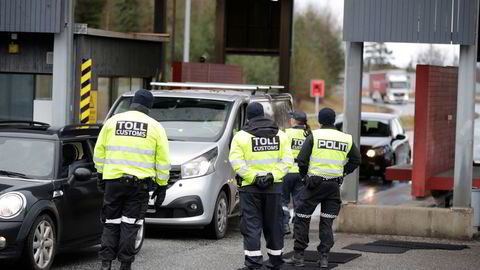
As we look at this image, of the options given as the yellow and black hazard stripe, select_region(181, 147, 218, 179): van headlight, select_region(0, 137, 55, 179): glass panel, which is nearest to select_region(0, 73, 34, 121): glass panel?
the yellow and black hazard stripe

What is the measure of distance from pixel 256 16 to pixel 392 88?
233 ft

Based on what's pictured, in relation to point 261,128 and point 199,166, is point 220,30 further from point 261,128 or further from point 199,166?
point 261,128

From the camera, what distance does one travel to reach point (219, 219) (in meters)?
14.5

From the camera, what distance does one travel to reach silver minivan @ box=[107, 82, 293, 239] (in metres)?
14.0

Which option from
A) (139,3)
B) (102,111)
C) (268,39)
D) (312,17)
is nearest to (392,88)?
(312,17)

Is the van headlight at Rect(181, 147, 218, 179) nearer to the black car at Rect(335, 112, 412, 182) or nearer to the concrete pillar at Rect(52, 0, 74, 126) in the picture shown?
the concrete pillar at Rect(52, 0, 74, 126)

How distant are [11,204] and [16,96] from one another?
919cm

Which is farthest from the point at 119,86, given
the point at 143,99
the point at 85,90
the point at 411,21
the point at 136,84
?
the point at 143,99

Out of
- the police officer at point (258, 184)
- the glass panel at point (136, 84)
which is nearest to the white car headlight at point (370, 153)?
the glass panel at point (136, 84)

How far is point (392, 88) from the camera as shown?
97.2 metres

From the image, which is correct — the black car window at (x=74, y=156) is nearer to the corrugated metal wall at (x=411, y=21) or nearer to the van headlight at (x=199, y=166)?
the van headlight at (x=199, y=166)

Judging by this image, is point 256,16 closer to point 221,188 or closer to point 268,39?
point 268,39

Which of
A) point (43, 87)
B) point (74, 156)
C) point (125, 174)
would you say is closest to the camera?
point (125, 174)

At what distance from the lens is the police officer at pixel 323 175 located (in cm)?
1197
